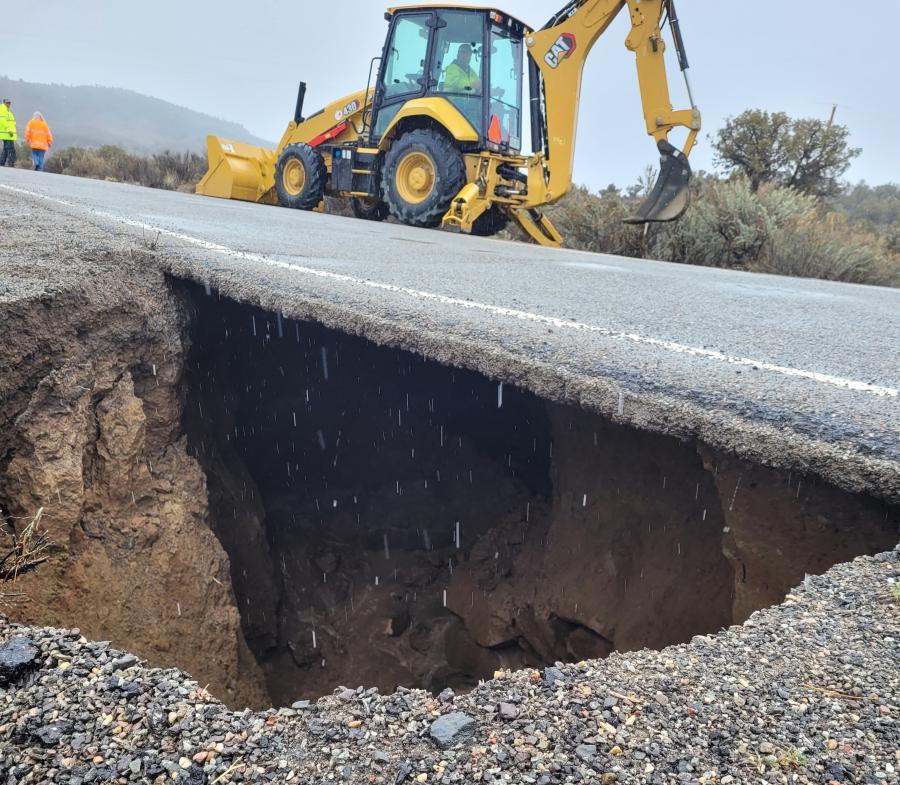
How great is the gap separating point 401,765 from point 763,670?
82cm

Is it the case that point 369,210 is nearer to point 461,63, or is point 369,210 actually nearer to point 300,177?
point 300,177

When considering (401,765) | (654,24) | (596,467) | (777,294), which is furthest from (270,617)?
(654,24)

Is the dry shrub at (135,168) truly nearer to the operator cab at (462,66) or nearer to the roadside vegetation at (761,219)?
the roadside vegetation at (761,219)

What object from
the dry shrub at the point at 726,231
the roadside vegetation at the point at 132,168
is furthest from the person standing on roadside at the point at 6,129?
the dry shrub at the point at 726,231

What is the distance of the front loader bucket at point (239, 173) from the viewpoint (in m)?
12.6

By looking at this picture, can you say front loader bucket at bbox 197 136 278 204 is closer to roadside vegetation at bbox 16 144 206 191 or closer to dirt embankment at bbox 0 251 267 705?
roadside vegetation at bbox 16 144 206 191

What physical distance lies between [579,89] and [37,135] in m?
14.1

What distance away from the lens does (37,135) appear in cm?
1692

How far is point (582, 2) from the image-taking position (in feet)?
30.6

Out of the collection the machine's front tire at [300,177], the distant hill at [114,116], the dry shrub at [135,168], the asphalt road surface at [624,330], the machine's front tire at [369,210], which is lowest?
the asphalt road surface at [624,330]

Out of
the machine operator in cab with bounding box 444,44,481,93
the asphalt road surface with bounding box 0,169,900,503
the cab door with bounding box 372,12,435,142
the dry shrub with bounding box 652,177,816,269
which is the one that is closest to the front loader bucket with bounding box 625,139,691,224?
the dry shrub with bounding box 652,177,816,269

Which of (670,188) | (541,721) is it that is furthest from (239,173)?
(541,721)

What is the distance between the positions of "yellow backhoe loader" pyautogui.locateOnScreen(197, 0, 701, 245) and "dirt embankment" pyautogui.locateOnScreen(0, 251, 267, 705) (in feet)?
21.6

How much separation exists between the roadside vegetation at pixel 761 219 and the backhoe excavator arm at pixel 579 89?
5.75 ft
